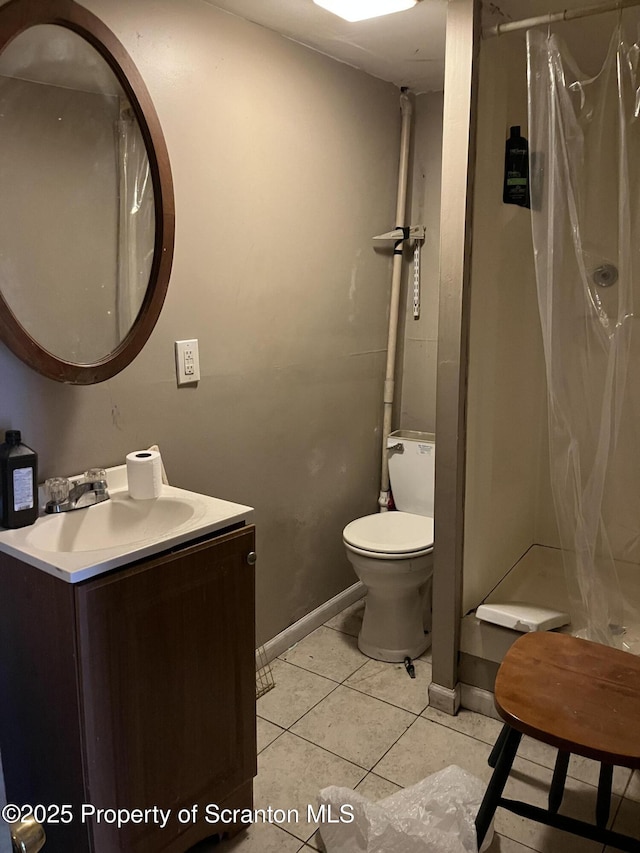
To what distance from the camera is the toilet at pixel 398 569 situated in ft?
7.75

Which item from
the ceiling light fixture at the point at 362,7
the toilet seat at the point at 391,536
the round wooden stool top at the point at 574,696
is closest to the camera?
the round wooden stool top at the point at 574,696

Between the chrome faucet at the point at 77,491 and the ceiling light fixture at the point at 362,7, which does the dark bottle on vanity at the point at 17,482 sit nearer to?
the chrome faucet at the point at 77,491

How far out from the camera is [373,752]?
197 centimetres

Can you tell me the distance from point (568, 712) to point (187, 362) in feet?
4.49

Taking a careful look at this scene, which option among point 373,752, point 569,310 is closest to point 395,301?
point 569,310

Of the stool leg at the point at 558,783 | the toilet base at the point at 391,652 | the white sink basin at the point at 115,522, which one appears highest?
the white sink basin at the point at 115,522

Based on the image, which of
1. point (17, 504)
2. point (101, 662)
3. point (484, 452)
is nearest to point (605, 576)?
point (484, 452)

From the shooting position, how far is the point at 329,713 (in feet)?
7.09

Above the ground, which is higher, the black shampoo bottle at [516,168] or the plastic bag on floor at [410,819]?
the black shampoo bottle at [516,168]

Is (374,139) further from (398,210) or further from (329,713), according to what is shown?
(329,713)

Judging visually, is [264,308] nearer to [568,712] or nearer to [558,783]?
[568,712]

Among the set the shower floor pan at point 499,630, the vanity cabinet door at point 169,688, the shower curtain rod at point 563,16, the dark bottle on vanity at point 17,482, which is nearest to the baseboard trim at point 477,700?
the shower floor pan at point 499,630

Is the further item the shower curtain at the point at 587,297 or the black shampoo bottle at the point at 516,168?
the black shampoo bottle at the point at 516,168

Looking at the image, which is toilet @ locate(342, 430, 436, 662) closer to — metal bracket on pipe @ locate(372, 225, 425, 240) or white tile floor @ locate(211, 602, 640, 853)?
white tile floor @ locate(211, 602, 640, 853)
